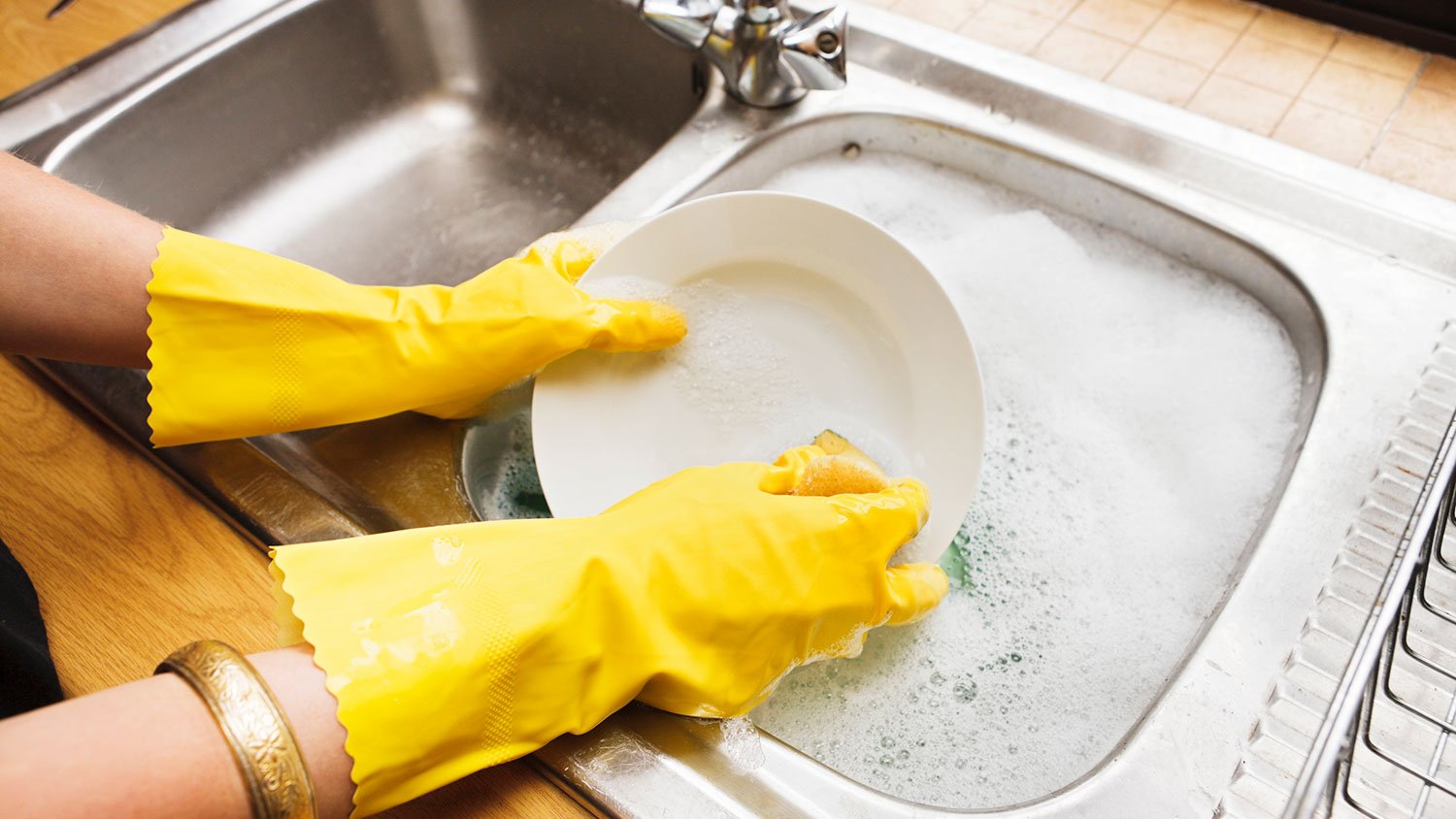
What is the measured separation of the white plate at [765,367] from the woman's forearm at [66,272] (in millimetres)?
318

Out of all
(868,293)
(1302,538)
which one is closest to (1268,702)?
(1302,538)

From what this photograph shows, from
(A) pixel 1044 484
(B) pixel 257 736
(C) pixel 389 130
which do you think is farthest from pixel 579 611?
(C) pixel 389 130

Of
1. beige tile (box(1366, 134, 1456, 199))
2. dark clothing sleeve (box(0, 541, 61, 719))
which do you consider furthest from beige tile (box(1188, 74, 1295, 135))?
dark clothing sleeve (box(0, 541, 61, 719))

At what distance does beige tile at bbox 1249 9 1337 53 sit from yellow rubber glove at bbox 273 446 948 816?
926 millimetres

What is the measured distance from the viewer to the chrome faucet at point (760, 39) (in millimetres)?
884

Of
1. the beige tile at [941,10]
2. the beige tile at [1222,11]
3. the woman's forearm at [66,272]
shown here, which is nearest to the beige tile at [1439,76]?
the beige tile at [1222,11]

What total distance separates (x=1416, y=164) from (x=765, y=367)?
29.9 inches

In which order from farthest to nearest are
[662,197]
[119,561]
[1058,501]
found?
[662,197], [1058,501], [119,561]

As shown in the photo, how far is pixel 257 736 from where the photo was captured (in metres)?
0.44

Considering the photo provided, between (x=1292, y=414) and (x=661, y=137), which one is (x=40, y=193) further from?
(x=1292, y=414)

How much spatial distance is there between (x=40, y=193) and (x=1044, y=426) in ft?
2.82

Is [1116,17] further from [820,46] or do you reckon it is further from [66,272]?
[66,272]

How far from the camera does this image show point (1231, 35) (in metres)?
1.13

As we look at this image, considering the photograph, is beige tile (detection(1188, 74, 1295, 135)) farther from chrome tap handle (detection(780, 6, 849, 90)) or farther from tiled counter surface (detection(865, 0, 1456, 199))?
chrome tap handle (detection(780, 6, 849, 90))
